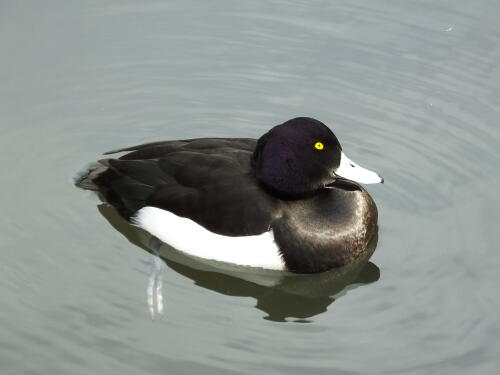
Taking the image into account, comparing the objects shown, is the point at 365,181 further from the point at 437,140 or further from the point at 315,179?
the point at 437,140

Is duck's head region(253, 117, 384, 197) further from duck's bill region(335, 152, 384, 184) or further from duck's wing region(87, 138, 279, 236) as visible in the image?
duck's wing region(87, 138, 279, 236)

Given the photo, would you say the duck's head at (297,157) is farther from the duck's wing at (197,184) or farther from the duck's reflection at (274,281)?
the duck's reflection at (274,281)

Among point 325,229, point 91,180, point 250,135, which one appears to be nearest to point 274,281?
point 325,229

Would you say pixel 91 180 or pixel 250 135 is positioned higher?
pixel 250 135

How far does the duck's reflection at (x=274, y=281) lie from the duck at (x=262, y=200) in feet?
0.29

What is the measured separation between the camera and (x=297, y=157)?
654 centimetres

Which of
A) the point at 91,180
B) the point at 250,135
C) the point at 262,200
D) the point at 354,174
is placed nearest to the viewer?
the point at 262,200

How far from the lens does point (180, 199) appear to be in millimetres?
6633

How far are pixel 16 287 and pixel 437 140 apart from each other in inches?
142

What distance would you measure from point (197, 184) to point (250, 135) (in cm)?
163

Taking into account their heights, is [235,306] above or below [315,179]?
below

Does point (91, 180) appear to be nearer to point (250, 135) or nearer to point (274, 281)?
point (250, 135)

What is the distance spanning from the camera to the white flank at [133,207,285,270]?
6.50m

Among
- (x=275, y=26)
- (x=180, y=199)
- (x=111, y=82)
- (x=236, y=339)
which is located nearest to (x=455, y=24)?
(x=275, y=26)
